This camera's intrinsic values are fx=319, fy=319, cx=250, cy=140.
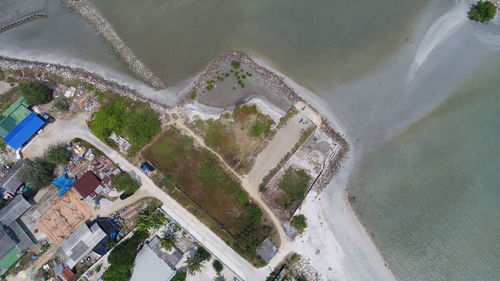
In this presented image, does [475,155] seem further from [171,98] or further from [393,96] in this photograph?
[171,98]

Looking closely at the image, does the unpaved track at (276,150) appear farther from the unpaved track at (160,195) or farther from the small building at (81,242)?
the small building at (81,242)

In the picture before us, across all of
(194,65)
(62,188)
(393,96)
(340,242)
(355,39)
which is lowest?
(62,188)

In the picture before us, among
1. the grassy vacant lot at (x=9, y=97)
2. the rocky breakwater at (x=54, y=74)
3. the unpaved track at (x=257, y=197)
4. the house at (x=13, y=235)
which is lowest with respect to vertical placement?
the house at (x=13, y=235)

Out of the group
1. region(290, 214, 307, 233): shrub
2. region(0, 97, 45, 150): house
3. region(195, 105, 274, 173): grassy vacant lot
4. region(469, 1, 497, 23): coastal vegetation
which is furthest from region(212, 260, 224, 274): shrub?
region(469, 1, 497, 23): coastal vegetation

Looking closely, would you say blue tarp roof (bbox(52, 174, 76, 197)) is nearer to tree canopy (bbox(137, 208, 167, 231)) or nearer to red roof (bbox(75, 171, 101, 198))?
red roof (bbox(75, 171, 101, 198))

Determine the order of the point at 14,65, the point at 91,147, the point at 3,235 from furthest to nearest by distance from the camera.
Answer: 1. the point at 14,65
2. the point at 91,147
3. the point at 3,235

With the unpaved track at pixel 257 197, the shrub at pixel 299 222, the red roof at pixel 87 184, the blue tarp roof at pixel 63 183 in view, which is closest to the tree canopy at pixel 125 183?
the red roof at pixel 87 184

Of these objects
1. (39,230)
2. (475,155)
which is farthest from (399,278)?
(39,230)
